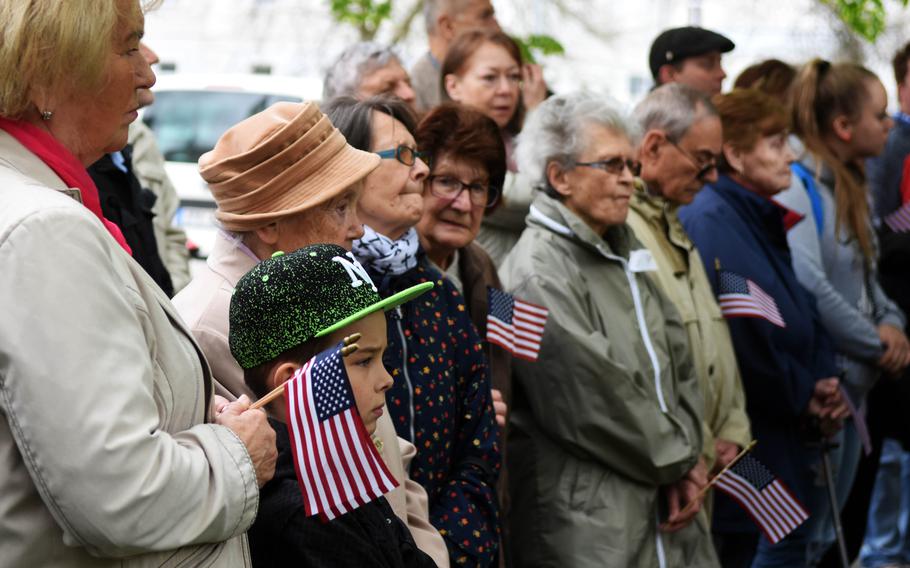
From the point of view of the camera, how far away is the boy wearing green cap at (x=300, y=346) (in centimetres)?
286

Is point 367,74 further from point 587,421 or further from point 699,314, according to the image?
point 587,421

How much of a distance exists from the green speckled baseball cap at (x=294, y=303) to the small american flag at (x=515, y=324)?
5.36 feet

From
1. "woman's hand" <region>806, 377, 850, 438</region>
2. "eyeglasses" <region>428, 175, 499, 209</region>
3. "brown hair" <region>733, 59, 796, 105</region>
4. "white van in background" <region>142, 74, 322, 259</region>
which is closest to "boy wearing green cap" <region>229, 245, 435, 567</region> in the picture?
"eyeglasses" <region>428, 175, 499, 209</region>

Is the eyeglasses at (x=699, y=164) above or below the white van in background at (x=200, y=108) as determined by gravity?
above

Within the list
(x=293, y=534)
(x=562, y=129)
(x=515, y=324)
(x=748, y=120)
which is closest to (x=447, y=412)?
(x=515, y=324)

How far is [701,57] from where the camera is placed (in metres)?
7.64

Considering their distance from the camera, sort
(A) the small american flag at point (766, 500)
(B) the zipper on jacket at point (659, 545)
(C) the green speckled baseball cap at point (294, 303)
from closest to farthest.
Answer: (C) the green speckled baseball cap at point (294, 303), (B) the zipper on jacket at point (659, 545), (A) the small american flag at point (766, 500)

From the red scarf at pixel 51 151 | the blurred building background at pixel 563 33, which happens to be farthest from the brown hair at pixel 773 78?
the blurred building background at pixel 563 33

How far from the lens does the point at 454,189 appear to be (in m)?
4.52

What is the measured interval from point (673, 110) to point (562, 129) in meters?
0.91

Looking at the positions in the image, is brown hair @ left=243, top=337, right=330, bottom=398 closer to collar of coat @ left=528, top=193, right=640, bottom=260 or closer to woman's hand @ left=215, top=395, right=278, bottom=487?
woman's hand @ left=215, top=395, right=278, bottom=487

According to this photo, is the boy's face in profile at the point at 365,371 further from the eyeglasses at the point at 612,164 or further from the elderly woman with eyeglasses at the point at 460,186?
the eyeglasses at the point at 612,164

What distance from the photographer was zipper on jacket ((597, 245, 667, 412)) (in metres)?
5.14

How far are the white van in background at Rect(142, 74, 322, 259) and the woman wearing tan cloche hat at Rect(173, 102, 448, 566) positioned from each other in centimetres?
708
